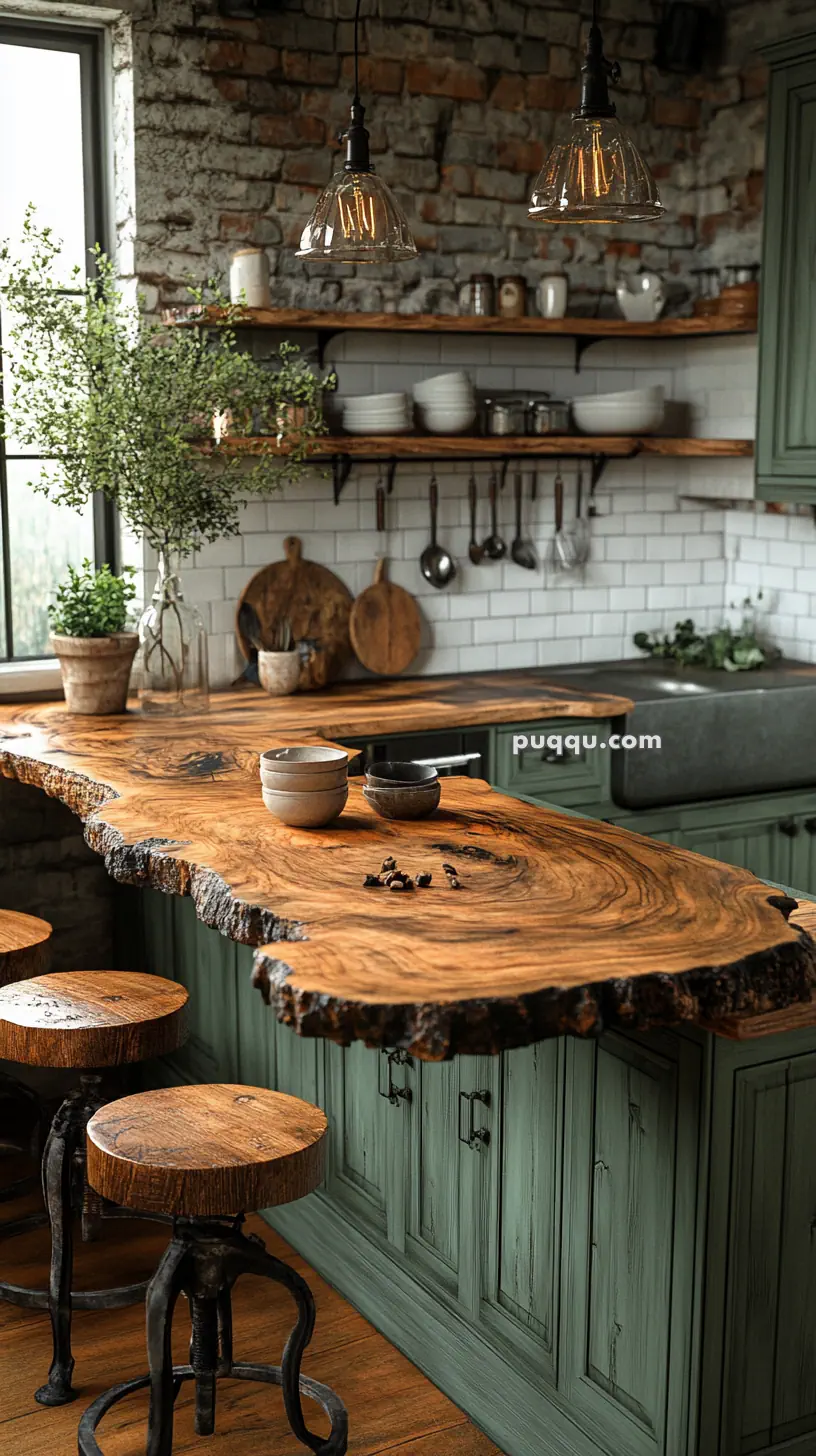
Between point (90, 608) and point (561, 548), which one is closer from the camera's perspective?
point (90, 608)

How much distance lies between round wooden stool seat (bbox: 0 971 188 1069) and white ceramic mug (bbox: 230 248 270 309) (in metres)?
2.36

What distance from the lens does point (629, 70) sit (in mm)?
5578

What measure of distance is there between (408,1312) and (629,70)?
4412 millimetres

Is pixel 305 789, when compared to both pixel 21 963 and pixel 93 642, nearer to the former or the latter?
pixel 21 963

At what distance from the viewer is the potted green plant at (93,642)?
4.41 meters

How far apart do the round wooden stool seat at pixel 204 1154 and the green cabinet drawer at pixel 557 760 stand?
6.75 ft

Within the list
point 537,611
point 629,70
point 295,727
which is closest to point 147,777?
point 295,727

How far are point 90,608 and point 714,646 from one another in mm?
2348

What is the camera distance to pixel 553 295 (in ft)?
17.4

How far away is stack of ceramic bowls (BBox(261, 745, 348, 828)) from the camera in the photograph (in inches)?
121

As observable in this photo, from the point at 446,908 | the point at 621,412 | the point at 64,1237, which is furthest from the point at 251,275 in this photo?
the point at 64,1237

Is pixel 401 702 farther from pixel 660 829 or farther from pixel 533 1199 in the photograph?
pixel 533 1199

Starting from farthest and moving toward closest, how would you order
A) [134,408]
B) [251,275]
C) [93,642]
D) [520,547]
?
[520,547], [251,275], [93,642], [134,408]

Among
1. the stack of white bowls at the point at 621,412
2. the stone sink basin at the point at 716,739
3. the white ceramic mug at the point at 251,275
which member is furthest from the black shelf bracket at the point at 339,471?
the stone sink basin at the point at 716,739
